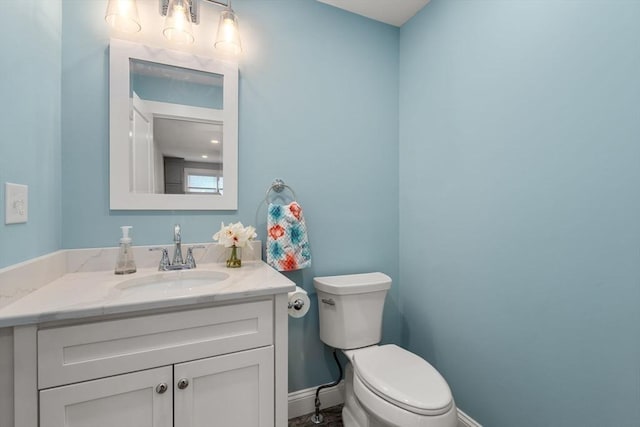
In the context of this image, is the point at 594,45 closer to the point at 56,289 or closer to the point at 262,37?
the point at 262,37

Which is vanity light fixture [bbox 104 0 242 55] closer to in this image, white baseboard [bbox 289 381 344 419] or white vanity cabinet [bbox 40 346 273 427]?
white vanity cabinet [bbox 40 346 273 427]

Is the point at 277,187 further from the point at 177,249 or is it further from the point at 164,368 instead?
the point at 164,368

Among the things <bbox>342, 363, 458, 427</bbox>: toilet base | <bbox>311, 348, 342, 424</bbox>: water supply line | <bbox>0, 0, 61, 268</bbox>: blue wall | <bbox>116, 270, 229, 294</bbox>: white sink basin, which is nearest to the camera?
<bbox>0, 0, 61, 268</bbox>: blue wall

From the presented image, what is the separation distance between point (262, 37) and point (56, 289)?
142 cm

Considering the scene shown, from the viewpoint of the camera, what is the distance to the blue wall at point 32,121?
2.83 ft

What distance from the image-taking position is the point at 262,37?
1496 millimetres

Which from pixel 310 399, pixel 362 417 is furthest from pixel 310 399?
pixel 362 417

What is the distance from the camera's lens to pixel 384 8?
1.68 m

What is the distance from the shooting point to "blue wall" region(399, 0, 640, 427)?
88cm

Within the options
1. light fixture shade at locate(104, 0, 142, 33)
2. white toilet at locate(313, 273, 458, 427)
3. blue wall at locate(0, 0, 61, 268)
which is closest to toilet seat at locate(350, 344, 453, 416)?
white toilet at locate(313, 273, 458, 427)

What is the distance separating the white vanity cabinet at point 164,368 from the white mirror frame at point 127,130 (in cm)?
60

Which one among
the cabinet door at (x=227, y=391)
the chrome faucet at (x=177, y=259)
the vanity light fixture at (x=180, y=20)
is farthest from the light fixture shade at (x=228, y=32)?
the cabinet door at (x=227, y=391)

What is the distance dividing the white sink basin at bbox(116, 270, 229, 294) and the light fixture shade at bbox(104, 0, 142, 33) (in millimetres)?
1073

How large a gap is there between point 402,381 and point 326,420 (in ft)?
2.25
